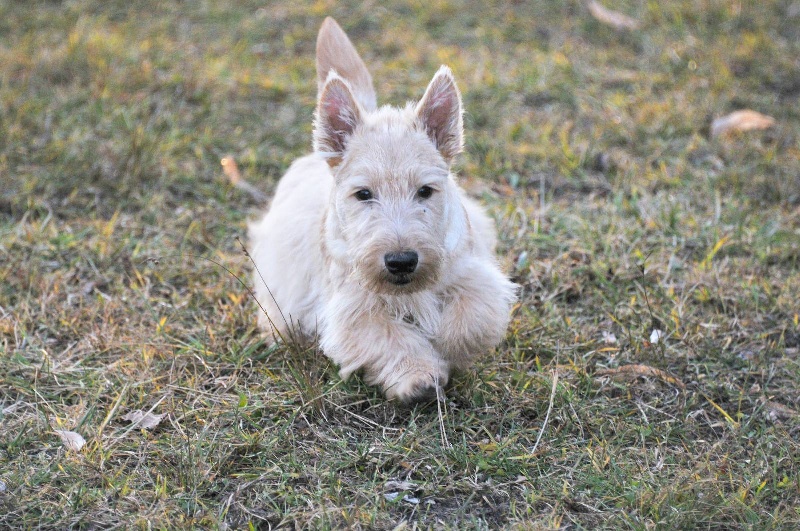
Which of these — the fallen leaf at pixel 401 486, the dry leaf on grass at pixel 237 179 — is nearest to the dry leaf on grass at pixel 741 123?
the dry leaf on grass at pixel 237 179

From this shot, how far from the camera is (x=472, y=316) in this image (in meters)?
4.27

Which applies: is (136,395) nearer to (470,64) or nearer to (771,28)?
(470,64)

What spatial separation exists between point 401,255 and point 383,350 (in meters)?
0.49

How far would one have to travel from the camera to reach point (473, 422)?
159 inches

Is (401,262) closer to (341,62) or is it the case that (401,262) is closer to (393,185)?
(393,185)

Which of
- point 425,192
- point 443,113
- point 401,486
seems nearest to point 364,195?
point 425,192

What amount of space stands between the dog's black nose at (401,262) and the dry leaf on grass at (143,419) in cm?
122

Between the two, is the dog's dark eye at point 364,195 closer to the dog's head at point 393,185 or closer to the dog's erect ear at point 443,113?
the dog's head at point 393,185

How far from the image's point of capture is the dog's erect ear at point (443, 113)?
4.29 m

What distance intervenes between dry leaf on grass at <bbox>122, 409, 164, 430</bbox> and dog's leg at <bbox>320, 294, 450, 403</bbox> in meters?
0.82

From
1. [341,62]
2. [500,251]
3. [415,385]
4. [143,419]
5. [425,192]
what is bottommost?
[500,251]

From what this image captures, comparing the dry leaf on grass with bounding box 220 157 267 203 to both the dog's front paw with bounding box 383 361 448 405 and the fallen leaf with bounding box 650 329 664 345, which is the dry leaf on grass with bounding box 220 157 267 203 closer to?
the dog's front paw with bounding box 383 361 448 405

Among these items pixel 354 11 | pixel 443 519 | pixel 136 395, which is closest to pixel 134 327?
pixel 136 395

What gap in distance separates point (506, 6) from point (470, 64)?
1368 millimetres
